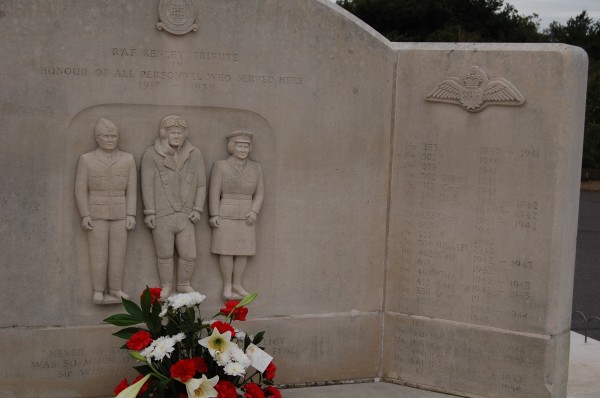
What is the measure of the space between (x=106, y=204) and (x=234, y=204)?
1.00 metres

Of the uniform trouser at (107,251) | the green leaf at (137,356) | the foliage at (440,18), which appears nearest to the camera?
the green leaf at (137,356)

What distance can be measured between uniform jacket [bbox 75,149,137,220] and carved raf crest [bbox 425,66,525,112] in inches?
99.1

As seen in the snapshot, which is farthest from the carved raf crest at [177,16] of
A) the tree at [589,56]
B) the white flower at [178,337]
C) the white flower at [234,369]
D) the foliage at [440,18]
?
the foliage at [440,18]

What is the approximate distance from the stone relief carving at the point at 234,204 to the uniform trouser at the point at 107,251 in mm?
725

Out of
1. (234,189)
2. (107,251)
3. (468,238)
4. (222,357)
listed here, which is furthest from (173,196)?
(468,238)

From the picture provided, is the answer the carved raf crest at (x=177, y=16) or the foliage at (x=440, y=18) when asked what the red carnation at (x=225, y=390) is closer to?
the carved raf crest at (x=177, y=16)

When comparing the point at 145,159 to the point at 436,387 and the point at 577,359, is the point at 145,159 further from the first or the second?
the point at 577,359

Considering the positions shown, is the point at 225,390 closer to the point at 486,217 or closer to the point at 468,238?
the point at 468,238

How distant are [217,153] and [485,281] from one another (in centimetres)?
240

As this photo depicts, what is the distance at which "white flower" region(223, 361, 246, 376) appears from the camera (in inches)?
234

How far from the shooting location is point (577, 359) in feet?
27.4

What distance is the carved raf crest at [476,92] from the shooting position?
6.84 meters

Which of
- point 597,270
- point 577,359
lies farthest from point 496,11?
point 577,359

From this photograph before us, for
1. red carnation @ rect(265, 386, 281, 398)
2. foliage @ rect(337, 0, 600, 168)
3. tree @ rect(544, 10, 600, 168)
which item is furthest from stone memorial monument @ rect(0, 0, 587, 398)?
foliage @ rect(337, 0, 600, 168)
